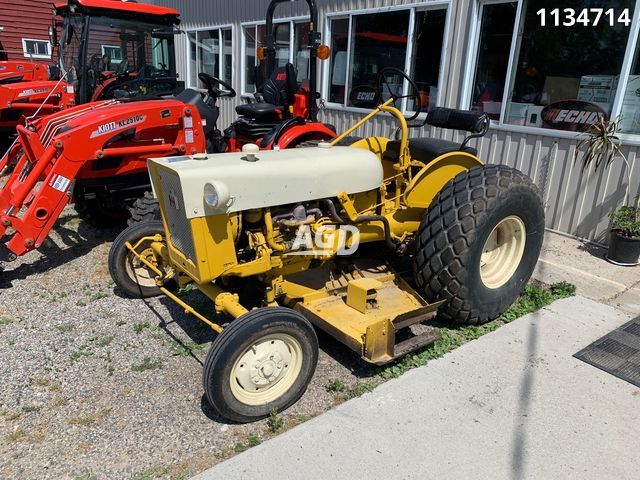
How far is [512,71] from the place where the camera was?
568cm

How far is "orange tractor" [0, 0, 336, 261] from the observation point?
4.26 m

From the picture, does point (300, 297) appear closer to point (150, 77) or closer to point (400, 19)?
point (150, 77)

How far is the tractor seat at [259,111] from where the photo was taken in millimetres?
6168

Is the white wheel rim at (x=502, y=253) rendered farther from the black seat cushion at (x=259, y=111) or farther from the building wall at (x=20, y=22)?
the building wall at (x=20, y=22)

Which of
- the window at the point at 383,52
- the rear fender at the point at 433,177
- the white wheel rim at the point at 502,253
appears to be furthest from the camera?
the window at the point at 383,52

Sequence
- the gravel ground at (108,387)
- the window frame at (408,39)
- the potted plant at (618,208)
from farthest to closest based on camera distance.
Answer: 1. the window frame at (408,39)
2. the potted plant at (618,208)
3. the gravel ground at (108,387)

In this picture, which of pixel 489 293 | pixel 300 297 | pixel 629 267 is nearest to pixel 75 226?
pixel 300 297

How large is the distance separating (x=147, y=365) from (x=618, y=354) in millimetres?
3002

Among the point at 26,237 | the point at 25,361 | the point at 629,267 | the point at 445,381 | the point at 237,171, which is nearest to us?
the point at 237,171

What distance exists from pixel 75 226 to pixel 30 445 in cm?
389

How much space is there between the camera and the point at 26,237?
13.6 feet

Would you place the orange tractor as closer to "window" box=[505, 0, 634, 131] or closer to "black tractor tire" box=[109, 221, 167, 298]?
"black tractor tire" box=[109, 221, 167, 298]

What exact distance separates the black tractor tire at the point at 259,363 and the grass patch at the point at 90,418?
0.63 m

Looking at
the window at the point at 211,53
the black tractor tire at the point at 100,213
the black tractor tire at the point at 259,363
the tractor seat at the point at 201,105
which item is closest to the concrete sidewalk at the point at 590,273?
the black tractor tire at the point at 259,363
